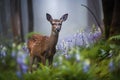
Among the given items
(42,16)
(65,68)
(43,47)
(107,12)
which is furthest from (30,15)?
(65,68)

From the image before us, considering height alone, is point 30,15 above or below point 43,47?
above

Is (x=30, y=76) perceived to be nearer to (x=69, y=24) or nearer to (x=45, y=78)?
(x=45, y=78)

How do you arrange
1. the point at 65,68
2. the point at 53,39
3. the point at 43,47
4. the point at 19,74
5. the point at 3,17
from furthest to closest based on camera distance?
the point at 3,17
the point at 43,47
the point at 53,39
the point at 65,68
the point at 19,74

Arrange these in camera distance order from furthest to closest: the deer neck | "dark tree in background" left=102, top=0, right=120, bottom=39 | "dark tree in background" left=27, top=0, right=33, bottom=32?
"dark tree in background" left=27, top=0, right=33, bottom=32
"dark tree in background" left=102, top=0, right=120, bottom=39
the deer neck

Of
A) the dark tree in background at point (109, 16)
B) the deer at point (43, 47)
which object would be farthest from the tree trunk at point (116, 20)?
the deer at point (43, 47)

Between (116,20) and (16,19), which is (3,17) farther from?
(116,20)

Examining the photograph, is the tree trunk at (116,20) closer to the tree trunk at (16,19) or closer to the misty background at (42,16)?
the misty background at (42,16)

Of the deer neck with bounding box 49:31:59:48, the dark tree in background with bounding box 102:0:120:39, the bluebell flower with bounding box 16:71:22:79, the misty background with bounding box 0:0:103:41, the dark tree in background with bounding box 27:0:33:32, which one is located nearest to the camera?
the bluebell flower with bounding box 16:71:22:79

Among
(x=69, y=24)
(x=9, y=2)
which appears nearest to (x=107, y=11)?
(x=69, y=24)

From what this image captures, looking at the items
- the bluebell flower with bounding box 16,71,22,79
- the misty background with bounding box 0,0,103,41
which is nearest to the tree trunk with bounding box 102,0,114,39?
the misty background with bounding box 0,0,103,41

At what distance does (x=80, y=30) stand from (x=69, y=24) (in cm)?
21

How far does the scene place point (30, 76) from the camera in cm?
246

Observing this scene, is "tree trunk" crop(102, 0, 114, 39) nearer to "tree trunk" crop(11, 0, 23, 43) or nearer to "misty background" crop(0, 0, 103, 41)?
"misty background" crop(0, 0, 103, 41)

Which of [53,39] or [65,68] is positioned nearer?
[65,68]
